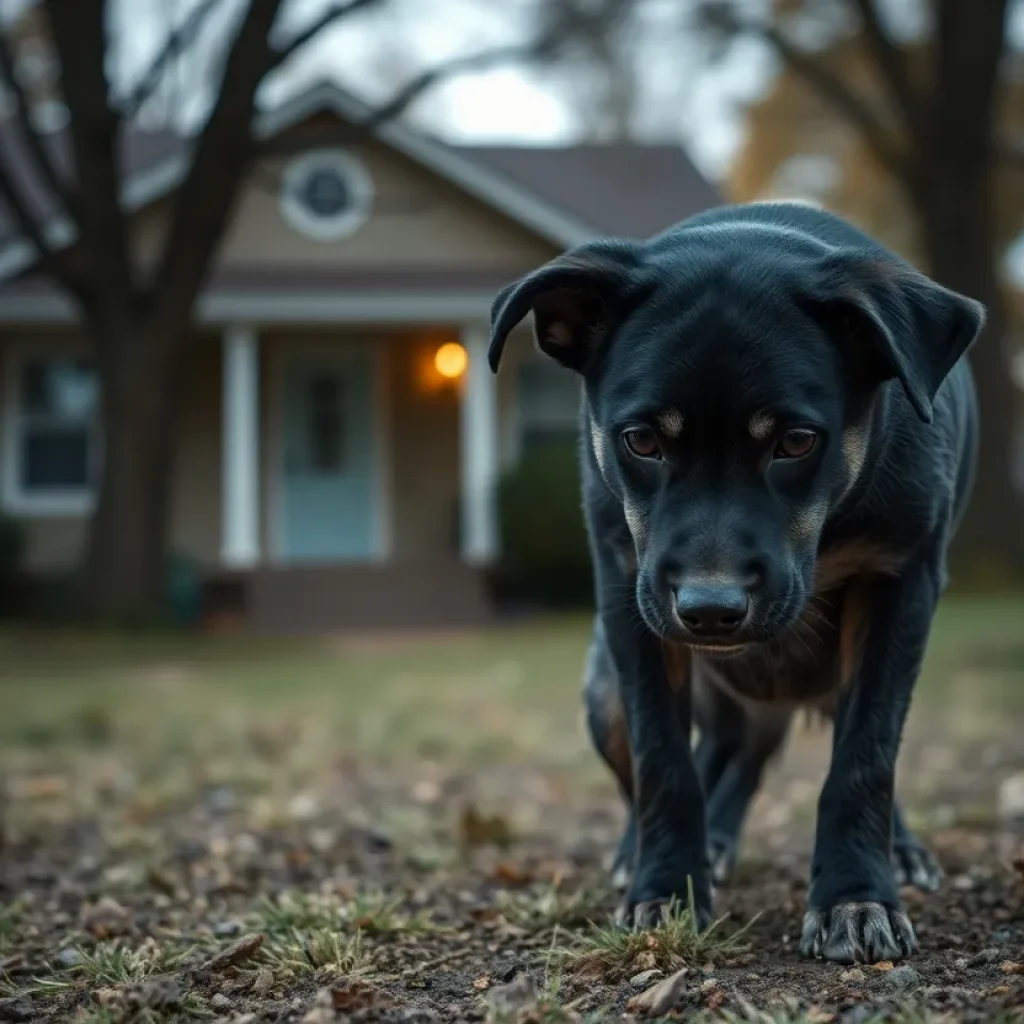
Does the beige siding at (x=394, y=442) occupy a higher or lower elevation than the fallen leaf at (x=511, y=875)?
higher

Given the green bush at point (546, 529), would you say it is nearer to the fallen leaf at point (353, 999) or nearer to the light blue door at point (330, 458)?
the light blue door at point (330, 458)

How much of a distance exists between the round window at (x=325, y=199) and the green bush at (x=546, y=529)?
466 centimetres

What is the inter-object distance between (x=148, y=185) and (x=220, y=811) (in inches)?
617

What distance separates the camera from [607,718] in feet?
14.2

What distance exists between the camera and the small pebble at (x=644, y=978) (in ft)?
10.6

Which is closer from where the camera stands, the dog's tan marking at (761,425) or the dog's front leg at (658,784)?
the dog's tan marking at (761,425)

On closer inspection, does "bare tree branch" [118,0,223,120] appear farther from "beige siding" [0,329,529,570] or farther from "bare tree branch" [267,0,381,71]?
"beige siding" [0,329,529,570]

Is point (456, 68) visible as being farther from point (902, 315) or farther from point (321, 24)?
point (902, 315)

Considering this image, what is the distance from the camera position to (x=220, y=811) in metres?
7.17

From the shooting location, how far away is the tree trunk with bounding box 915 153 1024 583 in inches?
838

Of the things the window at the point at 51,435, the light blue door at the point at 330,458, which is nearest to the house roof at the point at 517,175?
the window at the point at 51,435

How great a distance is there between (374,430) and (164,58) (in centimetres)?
741

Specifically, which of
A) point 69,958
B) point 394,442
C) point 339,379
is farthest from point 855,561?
point 339,379

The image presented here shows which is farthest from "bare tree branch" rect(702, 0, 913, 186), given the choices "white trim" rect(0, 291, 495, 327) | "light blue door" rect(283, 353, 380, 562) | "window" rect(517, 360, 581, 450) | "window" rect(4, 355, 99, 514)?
"window" rect(4, 355, 99, 514)
